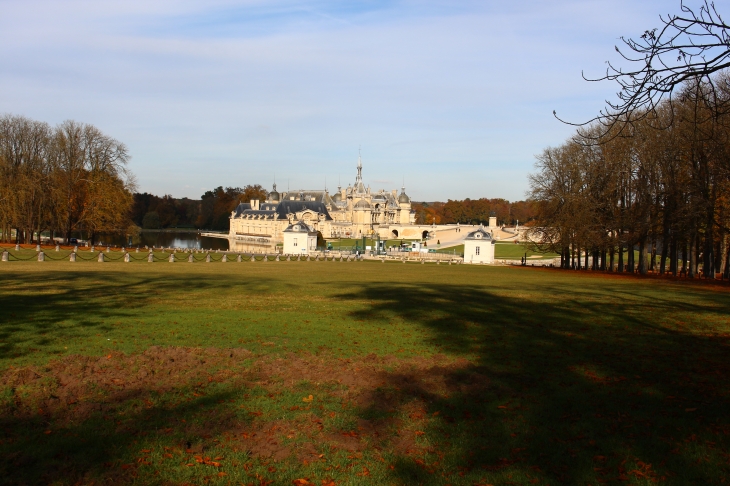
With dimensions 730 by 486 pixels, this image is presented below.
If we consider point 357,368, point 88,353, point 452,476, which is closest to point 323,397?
point 357,368

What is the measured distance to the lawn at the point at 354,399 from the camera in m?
4.98

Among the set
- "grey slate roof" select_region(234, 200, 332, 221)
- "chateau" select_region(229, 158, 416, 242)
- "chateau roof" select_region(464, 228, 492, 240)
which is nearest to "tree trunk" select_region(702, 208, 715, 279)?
"chateau roof" select_region(464, 228, 492, 240)

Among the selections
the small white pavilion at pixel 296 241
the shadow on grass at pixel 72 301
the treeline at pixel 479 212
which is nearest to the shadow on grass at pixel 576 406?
the shadow on grass at pixel 72 301

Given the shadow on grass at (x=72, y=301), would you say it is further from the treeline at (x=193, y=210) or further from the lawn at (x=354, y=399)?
the treeline at (x=193, y=210)

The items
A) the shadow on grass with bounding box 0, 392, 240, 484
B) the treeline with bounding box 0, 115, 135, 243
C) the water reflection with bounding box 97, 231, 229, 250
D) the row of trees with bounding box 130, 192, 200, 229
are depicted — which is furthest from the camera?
the row of trees with bounding box 130, 192, 200, 229

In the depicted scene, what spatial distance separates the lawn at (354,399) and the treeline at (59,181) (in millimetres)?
38735

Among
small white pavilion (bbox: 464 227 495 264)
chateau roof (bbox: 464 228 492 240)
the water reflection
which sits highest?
chateau roof (bbox: 464 228 492 240)

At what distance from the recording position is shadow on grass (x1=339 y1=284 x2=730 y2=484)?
5062 mm

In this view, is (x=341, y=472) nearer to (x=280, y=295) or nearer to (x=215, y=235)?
(x=280, y=295)

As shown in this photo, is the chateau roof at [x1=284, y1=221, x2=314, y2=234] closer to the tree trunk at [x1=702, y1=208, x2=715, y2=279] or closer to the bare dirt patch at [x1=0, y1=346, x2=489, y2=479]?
the tree trunk at [x1=702, y1=208, x2=715, y2=279]

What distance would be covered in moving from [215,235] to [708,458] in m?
125

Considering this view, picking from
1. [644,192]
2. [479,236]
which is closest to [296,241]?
[479,236]

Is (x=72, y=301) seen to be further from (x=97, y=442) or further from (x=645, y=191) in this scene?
(x=645, y=191)

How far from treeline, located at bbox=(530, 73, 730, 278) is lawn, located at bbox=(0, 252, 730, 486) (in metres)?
19.2
